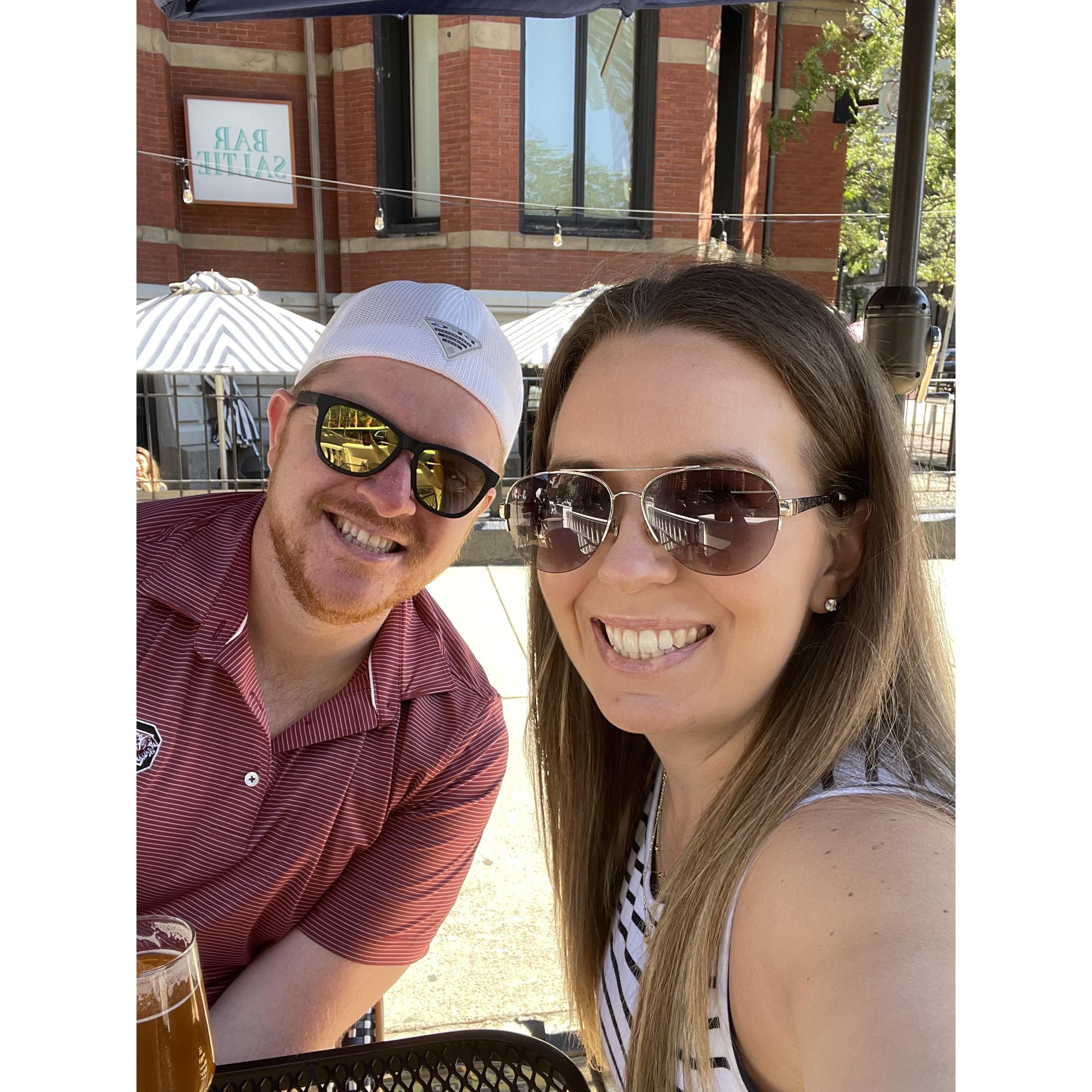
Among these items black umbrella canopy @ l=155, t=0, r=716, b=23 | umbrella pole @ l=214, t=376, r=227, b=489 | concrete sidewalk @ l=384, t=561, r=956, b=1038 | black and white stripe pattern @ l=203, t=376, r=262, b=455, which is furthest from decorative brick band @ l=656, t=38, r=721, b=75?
black umbrella canopy @ l=155, t=0, r=716, b=23

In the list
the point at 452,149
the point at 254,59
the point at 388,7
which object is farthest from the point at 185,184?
the point at 388,7

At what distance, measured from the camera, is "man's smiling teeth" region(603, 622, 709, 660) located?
1.40m

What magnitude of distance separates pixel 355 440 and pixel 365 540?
0.77 ft

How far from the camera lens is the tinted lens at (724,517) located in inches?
52.0

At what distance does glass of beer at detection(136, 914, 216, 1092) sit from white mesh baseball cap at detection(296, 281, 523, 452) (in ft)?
4.38

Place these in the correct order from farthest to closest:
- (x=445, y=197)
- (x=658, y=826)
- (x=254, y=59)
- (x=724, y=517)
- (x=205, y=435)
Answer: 1. (x=254, y=59)
2. (x=445, y=197)
3. (x=205, y=435)
4. (x=658, y=826)
5. (x=724, y=517)

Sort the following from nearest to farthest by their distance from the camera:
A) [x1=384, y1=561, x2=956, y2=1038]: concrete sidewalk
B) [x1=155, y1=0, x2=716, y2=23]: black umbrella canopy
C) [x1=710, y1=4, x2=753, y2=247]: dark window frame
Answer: [x1=155, y1=0, x2=716, y2=23]: black umbrella canopy
[x1=384, y1=561, x2=956, y2=1038]: concrete sidewalk
[x1=710, y1=4, x2=753, y2=247]: dark window frame

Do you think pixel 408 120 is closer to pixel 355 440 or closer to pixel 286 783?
pixel 355 440

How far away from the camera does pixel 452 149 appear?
39.9 ft

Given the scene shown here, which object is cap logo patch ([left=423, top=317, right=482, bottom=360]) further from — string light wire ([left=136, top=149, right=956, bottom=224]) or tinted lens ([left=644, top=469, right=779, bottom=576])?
string light wire ([left=136, top=149, right=956, bottom=224])

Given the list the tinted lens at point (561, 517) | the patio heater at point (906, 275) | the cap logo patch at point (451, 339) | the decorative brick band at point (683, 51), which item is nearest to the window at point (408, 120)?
the decorative brick band at point (683, 51)
